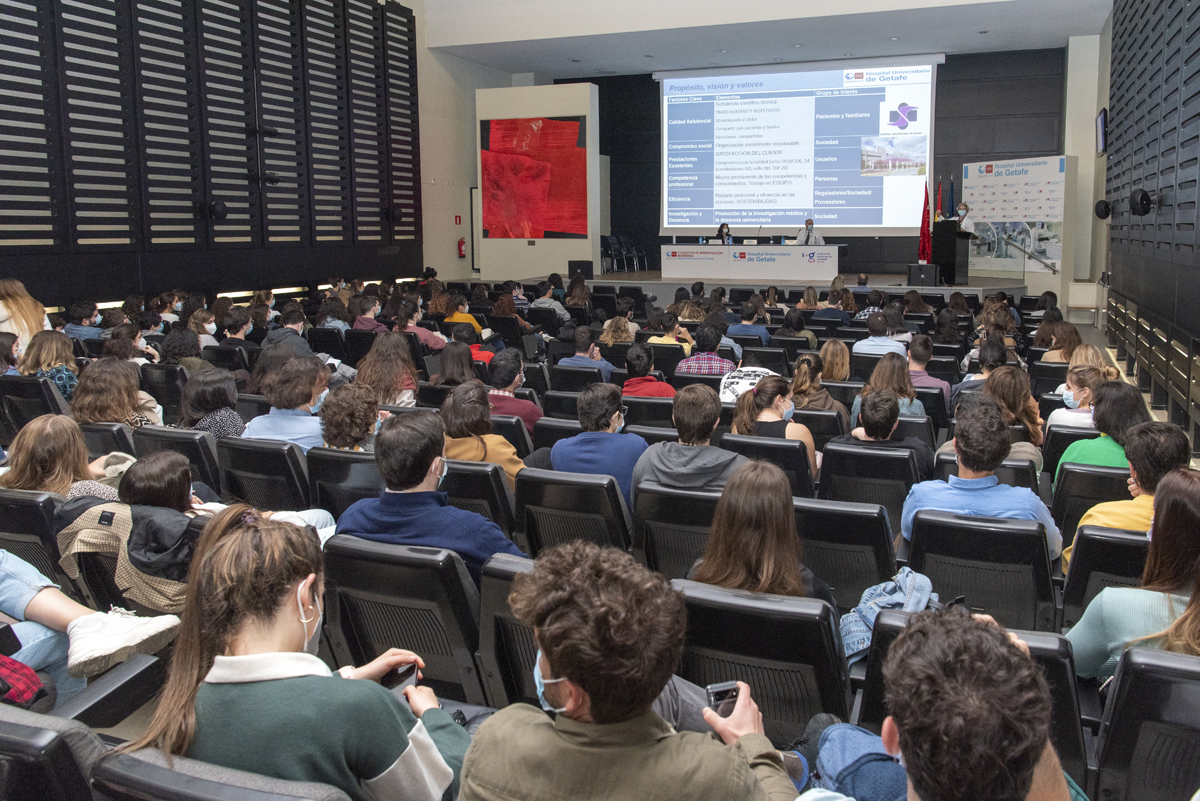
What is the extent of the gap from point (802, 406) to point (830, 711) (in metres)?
2.91

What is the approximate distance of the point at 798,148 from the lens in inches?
597

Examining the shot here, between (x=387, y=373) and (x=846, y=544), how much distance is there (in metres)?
2.98

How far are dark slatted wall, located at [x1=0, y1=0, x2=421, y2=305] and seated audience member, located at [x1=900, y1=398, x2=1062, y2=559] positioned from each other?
9.01m

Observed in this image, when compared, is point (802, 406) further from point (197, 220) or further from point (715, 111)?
point (715, 111)

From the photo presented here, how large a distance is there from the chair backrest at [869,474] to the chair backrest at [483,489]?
1.22 meters

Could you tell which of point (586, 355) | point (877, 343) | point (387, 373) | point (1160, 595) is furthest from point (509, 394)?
point (1160, 595)

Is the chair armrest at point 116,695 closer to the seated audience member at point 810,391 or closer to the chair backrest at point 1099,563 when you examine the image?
the chair backrest at point 1099,563

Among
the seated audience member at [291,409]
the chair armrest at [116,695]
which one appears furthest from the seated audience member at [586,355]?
the chair armrest at [116,695]

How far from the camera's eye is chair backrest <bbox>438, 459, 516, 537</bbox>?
10.4 ft

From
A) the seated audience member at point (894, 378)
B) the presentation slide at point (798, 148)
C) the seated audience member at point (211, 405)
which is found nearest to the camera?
the seated audience member at point (211, 405)

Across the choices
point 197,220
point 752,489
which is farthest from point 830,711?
point 197,220

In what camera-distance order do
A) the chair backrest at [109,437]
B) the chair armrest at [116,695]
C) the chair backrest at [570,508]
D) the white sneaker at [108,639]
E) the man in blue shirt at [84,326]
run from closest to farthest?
the chair armrest at [116,695], the white sneaker at [108,639], the chair backrest at [570,508], the chair backrest at [109,437], the man in blue shirt at [84,326]

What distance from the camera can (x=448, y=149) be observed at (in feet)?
52.4

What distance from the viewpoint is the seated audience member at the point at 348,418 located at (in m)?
3.61
